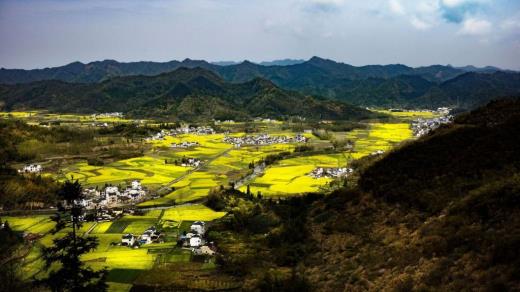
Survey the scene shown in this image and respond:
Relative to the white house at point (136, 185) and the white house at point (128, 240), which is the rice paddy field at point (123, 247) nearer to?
the white house at point (128, 240)

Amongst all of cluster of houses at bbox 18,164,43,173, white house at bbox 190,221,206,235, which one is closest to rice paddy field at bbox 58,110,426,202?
cluster of houses at bbox 18,164,43,173

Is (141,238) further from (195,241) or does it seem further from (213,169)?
(213,169)

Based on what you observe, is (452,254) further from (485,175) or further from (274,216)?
(274,216)

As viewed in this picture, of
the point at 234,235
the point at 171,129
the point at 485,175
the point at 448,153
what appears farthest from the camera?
the point at 171,129

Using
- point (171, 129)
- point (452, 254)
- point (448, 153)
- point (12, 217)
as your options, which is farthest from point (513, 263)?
point (171, 129)

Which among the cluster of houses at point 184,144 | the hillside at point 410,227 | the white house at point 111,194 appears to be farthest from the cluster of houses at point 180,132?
the hillside at point 410,227

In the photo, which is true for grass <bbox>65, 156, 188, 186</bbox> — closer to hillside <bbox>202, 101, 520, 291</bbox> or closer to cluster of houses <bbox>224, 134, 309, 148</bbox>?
cluster of houses <bbox>224, 134, 309, 148</bbox>
